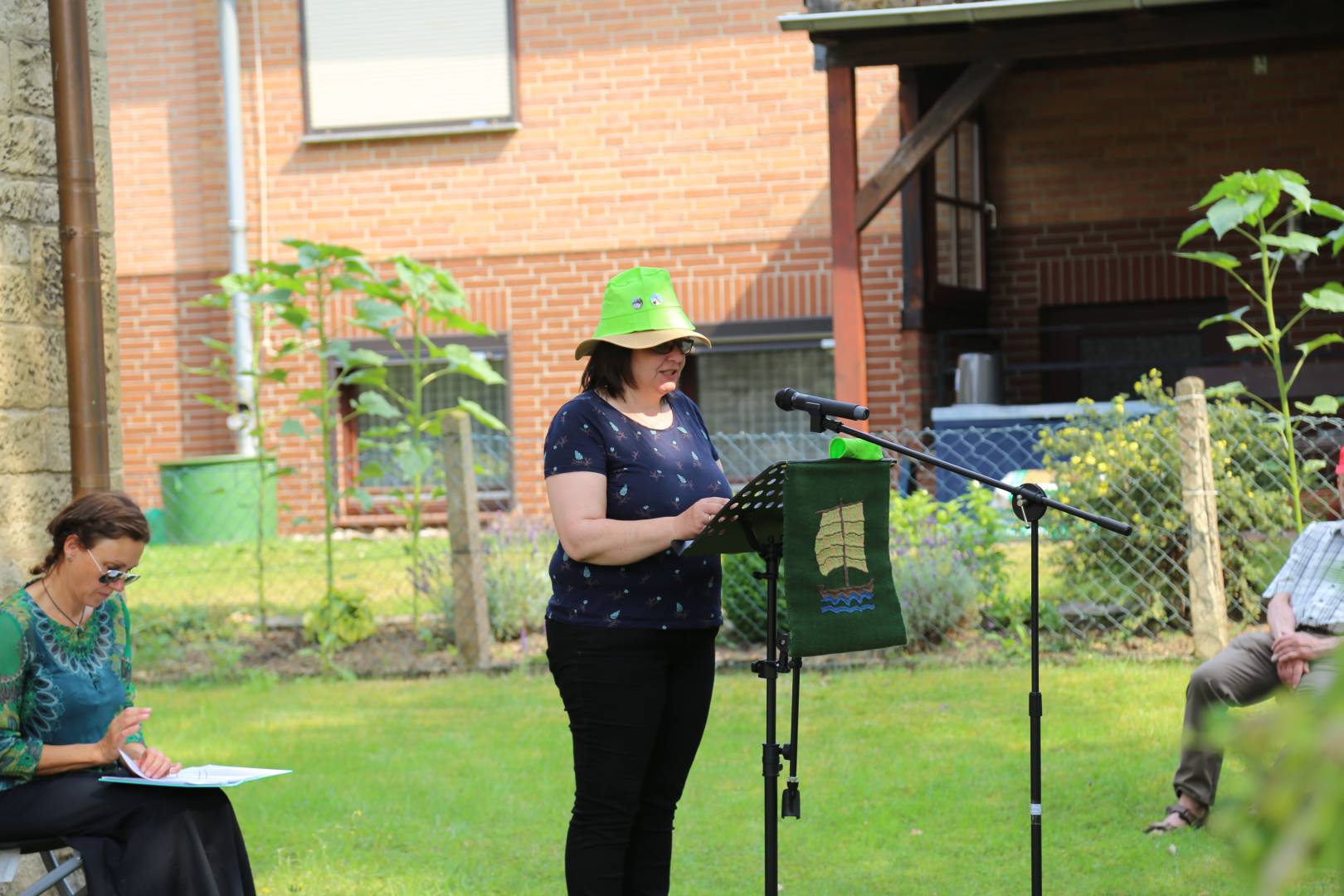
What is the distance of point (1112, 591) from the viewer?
802 cm

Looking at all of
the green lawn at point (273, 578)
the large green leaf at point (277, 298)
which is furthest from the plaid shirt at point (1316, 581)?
the green lawn at point (273, 578)

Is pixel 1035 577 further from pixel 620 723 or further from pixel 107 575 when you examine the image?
pixel 107 575

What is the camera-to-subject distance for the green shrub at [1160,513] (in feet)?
25.3

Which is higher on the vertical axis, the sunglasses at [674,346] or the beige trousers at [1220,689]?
the sunglasses at [674,346]

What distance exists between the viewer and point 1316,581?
508 cm

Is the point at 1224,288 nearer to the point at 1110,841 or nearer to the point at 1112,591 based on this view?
the point at 1112,591

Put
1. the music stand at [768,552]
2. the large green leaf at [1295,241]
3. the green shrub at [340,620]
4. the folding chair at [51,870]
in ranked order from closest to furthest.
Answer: the music stand at [768,552]
the folding chair at [51,870]
the large green leaf at [1295,241]
the green shrub at [340,620]

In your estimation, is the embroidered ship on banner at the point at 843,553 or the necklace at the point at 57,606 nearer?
the embroidered ship on banner at the point at 843,553

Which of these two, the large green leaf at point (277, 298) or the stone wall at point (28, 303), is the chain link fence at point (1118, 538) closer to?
the large green leaf at point (277, 298)

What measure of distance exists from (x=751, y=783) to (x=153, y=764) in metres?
2.75

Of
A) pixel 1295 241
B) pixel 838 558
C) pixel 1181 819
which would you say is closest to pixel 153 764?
pixel 838 558

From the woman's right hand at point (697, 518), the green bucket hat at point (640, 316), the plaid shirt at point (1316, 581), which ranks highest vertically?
the green bucket hat at point (640, 316)

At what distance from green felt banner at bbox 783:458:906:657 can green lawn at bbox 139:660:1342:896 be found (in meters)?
1.37

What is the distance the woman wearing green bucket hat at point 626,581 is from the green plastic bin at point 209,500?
9.73 metres
